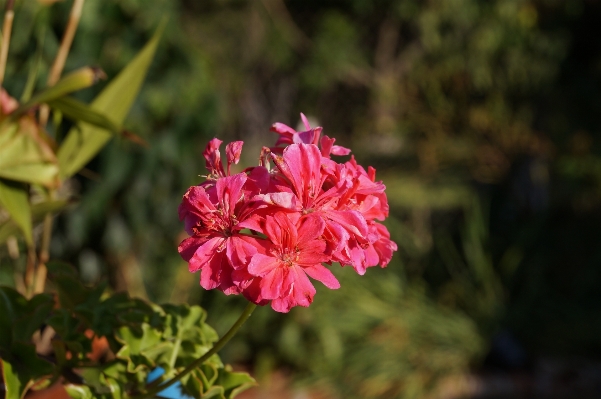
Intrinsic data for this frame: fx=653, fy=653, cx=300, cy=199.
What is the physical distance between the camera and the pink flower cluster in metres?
0.74

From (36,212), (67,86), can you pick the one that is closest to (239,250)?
(67,86)

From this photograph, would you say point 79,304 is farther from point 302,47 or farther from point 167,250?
point 302,47

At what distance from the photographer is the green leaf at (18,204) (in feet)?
4.13

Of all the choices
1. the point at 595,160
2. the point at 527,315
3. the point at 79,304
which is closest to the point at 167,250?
the point at 527,315

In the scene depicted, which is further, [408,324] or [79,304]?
[408,324]

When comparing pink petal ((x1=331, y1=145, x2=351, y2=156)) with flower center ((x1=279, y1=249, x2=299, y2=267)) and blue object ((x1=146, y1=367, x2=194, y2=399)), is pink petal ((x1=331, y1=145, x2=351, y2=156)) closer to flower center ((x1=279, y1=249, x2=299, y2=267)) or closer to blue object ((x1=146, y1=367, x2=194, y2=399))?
flower center ((x1=279, y1=249, x2=299, y2=267))

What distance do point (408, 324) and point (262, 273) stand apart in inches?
135

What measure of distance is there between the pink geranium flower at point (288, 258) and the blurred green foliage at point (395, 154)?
5.92ft

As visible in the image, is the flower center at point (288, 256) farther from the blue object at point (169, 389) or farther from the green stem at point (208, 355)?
the blue object at point (169, 389)

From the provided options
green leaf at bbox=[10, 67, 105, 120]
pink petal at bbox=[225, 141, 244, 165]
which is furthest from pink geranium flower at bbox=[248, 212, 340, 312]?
green leaf at bbox=[10, 67, 105, 120]

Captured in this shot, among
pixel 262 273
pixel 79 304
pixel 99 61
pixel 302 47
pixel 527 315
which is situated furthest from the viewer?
pixel 302 47

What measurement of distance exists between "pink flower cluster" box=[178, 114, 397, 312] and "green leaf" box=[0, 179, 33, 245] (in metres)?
0.59

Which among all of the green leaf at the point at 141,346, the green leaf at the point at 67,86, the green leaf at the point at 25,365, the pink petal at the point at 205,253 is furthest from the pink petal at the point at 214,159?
the green leaf at the point at 67,86

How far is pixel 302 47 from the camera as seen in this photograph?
6.68 meters
